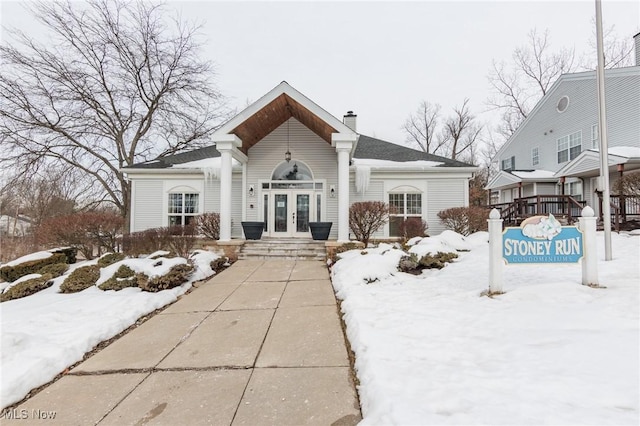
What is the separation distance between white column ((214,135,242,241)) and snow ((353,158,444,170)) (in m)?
4.70

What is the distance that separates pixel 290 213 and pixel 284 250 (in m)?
2.48

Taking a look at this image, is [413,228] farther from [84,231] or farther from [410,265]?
[84,231]

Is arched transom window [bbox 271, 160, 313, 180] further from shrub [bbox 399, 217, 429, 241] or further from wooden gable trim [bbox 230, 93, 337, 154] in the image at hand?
shrub [bbox 399, 217, 429, 241]

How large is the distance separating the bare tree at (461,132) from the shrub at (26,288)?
32.4m

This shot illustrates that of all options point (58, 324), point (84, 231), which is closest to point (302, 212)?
point (84, 231)

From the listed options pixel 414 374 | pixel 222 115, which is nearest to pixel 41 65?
pixel 222 115

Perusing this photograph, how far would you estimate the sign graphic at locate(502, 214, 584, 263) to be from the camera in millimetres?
4141

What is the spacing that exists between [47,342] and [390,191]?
407 inches

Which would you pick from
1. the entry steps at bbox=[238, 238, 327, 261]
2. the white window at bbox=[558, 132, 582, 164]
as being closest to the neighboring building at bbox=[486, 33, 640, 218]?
the white window at bbox=[558, 132, 582, 164]

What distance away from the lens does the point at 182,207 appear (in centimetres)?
1168

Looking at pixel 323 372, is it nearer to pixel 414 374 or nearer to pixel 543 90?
pixel 414 374

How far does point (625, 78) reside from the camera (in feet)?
40.2

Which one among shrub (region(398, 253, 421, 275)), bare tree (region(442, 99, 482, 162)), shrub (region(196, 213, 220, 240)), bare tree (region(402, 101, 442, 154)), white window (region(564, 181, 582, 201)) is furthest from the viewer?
bare tree (region(402, 101, 442, 154))

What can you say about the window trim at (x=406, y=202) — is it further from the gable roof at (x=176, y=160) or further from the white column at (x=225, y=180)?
the gable roof at (x=176, y=160)
